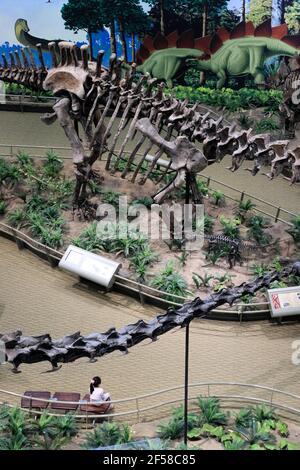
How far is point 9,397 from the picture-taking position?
9375 millimetres

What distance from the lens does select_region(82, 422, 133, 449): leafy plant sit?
7945 millimetres

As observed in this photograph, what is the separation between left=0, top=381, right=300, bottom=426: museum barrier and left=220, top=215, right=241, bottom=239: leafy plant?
13.6 feet

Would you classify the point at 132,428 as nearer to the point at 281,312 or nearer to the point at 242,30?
the point at 281,312

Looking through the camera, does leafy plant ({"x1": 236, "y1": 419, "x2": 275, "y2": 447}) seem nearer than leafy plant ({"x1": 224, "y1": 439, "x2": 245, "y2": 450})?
No

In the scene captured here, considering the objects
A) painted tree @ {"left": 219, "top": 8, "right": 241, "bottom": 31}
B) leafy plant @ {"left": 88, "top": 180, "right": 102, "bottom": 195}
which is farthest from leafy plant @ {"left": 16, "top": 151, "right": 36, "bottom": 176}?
painted tree @ {"left": 219, "top": 8, "right": 241, "bottom": 31}

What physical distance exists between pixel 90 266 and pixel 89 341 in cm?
445

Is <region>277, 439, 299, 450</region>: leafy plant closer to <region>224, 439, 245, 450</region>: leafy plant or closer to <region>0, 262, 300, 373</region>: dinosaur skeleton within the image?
<region>224, 439, 245, 450</region>: leafy plant

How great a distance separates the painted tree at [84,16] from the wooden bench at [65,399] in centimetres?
1407

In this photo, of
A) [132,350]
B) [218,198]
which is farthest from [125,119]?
[132,350]

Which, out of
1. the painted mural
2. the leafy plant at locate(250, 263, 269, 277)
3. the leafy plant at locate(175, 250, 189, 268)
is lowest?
the leafy plant at locate(250, 263, 269, 277)

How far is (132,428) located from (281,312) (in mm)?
3765

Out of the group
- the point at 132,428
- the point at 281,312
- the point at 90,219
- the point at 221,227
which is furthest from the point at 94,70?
the point at 132,428

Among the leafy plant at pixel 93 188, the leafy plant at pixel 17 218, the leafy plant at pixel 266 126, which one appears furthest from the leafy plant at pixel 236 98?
the leafy plant at pixel 17 218

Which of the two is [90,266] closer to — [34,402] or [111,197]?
[111,197]
